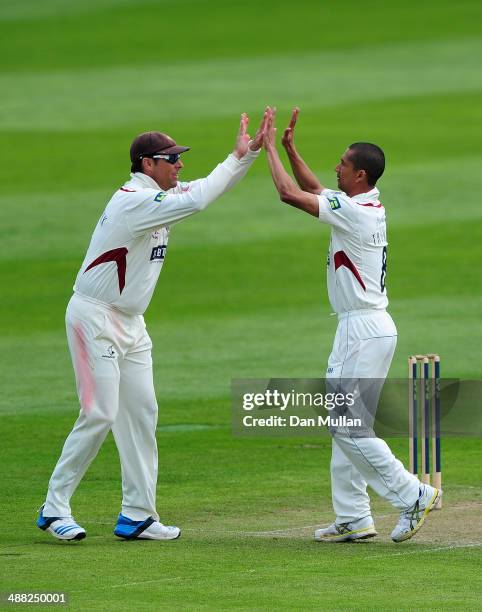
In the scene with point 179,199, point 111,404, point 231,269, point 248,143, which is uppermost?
point 248,143

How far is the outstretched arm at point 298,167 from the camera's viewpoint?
27.9ft

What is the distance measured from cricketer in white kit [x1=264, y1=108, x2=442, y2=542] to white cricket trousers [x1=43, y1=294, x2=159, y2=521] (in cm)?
103

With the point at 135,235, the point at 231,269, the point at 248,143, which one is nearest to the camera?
the point at 135,235

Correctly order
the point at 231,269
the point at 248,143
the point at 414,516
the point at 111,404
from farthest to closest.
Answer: the point at 231,269, the point at 248,143, the point at 111,404, the point at 414,516

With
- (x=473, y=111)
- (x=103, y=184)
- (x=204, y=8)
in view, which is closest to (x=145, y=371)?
(x=103, y=184)

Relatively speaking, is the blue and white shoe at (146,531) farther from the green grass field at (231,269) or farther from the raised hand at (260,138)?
the raised hand at (260,138)

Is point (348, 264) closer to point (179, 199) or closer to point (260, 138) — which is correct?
point (260, 138)

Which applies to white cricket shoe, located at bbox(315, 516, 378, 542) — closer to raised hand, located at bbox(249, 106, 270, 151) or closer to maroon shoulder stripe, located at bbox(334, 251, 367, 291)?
maroon shoulder stripe, located at bbox(334, 251, 367, 291)

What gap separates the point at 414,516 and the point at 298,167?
2172mm

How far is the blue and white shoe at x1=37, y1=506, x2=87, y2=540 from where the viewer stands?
25.8 ft

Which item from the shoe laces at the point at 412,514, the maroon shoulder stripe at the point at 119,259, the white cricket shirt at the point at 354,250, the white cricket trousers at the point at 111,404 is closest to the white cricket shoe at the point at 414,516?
the shoe laces at the point at 412,514

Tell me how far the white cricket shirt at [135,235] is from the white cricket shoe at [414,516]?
6.03 ft

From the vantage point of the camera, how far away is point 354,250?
802 cm

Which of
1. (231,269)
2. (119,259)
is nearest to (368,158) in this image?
(119,259)
